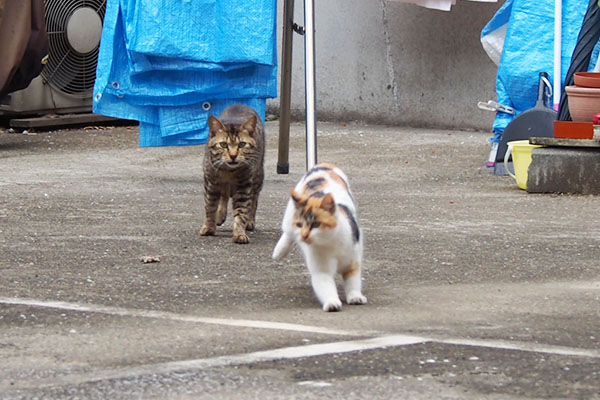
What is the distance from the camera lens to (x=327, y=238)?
13.7 feet

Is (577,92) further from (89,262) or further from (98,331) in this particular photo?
(98,331)

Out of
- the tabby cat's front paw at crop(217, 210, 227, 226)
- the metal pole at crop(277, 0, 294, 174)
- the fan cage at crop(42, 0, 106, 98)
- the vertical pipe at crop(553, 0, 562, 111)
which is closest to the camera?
the tabby cat's front paw at crop(217, 210, 227, 226)

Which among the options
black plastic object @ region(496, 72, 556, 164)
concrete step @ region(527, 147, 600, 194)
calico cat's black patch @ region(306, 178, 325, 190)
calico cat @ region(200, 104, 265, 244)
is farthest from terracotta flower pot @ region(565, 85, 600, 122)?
calico cat's black patch @ region(306, 178, 325, 190)

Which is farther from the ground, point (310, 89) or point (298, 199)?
point (310, 89)

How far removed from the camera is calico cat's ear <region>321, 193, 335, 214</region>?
4148 mm

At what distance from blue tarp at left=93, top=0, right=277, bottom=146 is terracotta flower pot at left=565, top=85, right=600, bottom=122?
217 cm

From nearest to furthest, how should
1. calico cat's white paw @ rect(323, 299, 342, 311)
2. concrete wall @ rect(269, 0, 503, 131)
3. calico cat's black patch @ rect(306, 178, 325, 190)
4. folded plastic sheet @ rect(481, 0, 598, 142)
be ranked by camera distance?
calico cat's white paw @ rect(323, 299, 342, 311) < calico cat's black patch @ rect(306, 178, 325, 190) < folded plastic sheet @ rect(481, 0, 598, 142) < concrete wall @ rect(269, 0, 503, 131)

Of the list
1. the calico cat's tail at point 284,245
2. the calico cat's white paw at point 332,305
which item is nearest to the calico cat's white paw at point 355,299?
the calico cat's white paw at point 332,305

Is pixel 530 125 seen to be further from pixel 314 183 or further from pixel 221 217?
pixel 314 183

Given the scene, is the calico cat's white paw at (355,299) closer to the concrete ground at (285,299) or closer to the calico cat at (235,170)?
the concrete ground at (285,299)

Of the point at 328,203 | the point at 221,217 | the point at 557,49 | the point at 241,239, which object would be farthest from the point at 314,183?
the point at 557,49

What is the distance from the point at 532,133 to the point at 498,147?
294 millimetres

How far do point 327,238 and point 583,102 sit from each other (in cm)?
410

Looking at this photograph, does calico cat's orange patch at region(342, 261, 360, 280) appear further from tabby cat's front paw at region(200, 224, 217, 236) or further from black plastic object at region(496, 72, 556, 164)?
black plastic object at region(496, 72, 556, 164)
